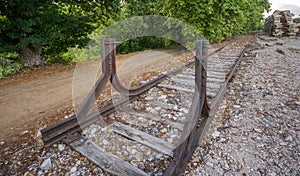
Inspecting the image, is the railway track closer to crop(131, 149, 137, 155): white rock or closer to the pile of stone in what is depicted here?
crop(131, 149, 137, 155): white rock

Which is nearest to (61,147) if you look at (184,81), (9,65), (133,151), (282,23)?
(133,151)

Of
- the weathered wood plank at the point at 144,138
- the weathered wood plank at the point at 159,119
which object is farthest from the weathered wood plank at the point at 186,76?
the weathered wood plank at the point at 144,138

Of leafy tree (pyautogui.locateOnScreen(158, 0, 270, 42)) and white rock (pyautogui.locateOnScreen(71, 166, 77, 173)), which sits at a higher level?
leafy tree (pyautogui.locateOnScreen(158, 0, 270, 42))

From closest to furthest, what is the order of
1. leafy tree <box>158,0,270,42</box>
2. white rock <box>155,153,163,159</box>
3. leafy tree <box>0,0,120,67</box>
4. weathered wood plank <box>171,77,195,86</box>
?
white rock <box>155,153,163,159</box> → weathered wood plank <box>171,77,195,86</box> → leafy tree <box>0,0,120,67</box> → leafy tree <box>158,0,270,42</box>

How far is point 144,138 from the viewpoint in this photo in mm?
2256

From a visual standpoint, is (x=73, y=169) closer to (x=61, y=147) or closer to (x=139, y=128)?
(x=61, y=147)

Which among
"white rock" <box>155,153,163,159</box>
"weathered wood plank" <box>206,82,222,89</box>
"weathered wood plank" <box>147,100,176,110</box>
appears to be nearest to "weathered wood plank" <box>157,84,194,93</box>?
"weathered wood plank" <box>206,82,222,89</box>

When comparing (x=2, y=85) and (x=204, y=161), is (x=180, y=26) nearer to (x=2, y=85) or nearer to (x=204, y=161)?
(x=2, y=85)

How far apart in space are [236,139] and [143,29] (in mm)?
11366

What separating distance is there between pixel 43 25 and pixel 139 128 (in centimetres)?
574

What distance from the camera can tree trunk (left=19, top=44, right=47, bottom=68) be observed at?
21.0 feet

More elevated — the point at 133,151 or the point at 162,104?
the point at 162,104

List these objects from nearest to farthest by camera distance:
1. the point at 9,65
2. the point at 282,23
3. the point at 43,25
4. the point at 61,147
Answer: the point at 61,147, the point at 43,25, the point at 9,65, the point at 282,23

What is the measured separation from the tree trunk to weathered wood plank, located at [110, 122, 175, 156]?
5583 millimetres
